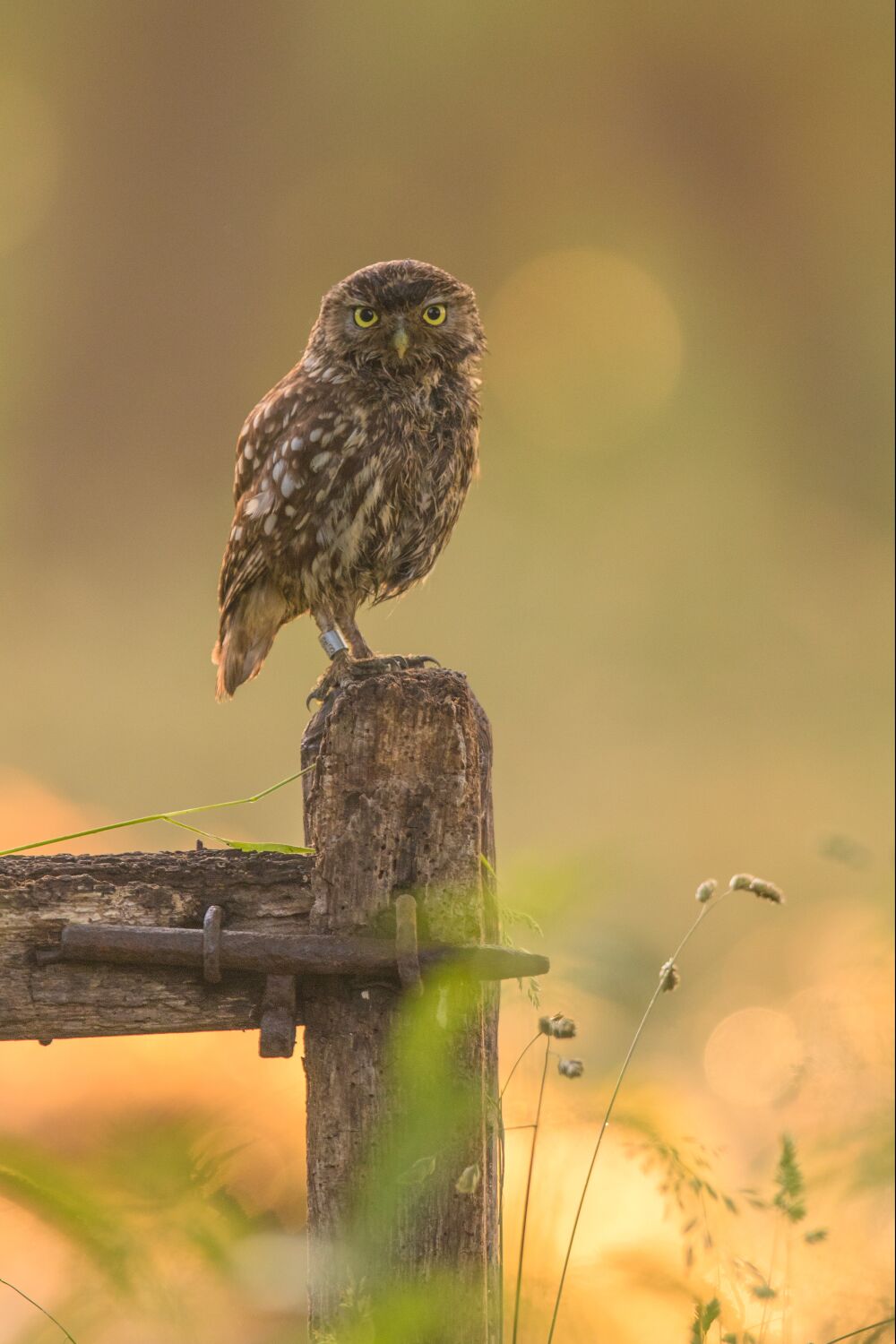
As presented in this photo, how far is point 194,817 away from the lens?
7.20m

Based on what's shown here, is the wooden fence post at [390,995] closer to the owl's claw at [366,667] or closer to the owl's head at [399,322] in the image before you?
the owl's claw at [366,667]

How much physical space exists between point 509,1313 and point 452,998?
626 mm

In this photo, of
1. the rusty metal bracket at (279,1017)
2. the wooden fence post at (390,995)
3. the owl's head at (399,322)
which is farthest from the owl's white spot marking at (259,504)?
the rusty metal bracket at (279,1017)

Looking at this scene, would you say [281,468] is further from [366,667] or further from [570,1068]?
[570,1068]

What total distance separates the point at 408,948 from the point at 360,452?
1.27 m

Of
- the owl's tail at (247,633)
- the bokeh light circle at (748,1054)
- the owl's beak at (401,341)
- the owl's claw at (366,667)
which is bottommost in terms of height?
the bokeh light circle at (748,1054)

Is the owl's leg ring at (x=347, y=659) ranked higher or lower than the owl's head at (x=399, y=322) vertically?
lower

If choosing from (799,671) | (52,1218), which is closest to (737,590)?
(799,671)

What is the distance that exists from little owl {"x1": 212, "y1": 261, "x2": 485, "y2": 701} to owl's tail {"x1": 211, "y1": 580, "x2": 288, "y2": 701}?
0.03 ft

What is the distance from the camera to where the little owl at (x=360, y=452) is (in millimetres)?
2320

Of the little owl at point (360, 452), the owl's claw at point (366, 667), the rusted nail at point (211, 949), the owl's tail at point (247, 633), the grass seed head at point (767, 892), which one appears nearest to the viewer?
the rusted nail at point (211, 949)

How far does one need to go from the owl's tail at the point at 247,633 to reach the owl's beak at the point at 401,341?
18.5 inches

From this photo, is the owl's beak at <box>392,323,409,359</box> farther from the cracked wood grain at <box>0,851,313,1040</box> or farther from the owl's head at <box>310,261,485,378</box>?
the cracked wood grain at <box>0,851,313,1040</box>

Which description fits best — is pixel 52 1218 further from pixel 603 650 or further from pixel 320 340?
pixel 603 650
